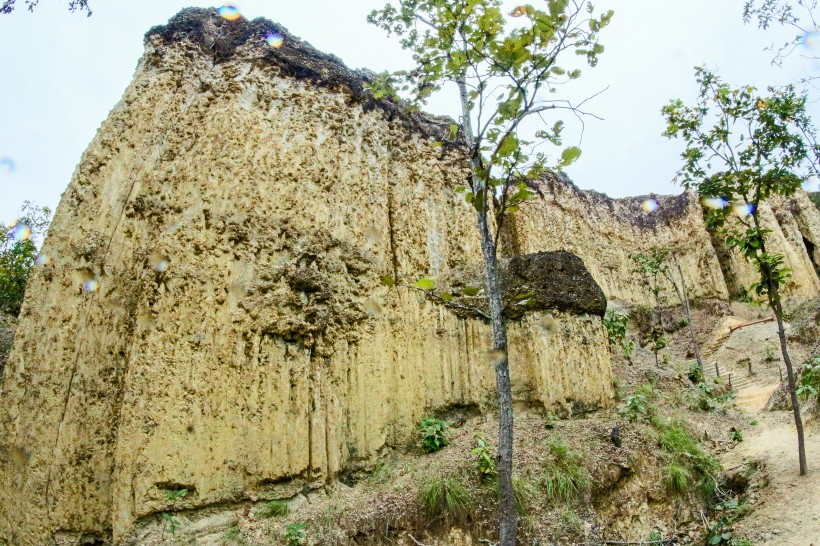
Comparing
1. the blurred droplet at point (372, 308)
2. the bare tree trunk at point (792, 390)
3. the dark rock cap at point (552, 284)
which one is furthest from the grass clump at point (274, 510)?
the bare tree trunk at point (792, 390)

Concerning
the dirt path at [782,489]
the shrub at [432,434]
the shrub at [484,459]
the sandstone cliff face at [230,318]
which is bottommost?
the dirt path at [782,489]

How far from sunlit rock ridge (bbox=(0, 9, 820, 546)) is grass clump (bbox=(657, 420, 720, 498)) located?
123 centimetres

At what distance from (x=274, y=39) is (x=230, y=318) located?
565 centimetres

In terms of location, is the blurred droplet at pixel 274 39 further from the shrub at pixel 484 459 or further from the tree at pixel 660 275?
the tree at pixel 660 275

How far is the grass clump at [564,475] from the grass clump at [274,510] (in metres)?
3.44

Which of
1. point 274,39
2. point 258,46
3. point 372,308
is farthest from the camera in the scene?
point 274,39

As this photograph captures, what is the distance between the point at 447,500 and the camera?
672 cm

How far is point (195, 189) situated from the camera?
8039 millimetres

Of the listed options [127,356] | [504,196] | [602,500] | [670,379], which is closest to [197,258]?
[127,356]

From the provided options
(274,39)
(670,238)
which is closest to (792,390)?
(274,39)

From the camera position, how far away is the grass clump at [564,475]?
7.10 metres

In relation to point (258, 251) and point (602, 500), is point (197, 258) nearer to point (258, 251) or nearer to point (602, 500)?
point (258, 251)

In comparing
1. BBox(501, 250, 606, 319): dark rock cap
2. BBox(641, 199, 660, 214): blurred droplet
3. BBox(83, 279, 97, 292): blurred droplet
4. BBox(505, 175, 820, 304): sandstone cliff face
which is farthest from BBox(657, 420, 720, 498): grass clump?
BBox(641, 199, 660, 214): blurred droplet

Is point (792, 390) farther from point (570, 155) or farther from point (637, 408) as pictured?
point (570, 155)
